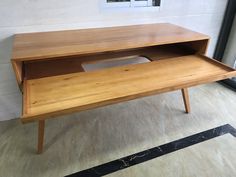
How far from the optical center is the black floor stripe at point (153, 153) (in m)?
1.15

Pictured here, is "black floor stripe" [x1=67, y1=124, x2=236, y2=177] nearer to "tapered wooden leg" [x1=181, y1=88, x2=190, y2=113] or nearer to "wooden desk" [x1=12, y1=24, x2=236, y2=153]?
"tapered wooden leg" [x1=181, y1=88, x2=190, y2=113]

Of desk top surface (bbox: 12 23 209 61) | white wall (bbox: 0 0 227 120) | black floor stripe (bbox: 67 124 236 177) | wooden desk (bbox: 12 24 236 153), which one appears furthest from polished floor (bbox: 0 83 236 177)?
desk top surface (bbox: 12 23 209 61)

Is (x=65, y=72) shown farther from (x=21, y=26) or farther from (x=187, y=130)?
(x=187, y=130)

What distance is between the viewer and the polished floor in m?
1.16

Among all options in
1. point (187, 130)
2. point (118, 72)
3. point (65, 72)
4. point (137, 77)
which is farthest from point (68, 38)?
point (187, 130)

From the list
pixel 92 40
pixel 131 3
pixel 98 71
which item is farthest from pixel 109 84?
pixel 131 3

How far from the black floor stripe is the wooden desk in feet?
1.20

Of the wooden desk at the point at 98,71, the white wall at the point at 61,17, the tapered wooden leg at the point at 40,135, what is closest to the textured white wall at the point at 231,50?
the white wall at the point at 61,17

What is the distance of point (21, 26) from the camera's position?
4.12ft

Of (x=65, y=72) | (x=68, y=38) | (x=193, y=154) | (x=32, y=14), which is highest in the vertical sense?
(x=32, y=14)

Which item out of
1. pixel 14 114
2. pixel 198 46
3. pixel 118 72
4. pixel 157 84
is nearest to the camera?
pixel 157 84

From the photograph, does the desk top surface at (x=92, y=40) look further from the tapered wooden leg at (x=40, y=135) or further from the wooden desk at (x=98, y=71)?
the tapered wooden leg at (x=40, y=135)

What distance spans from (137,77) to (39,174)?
2.41 feet

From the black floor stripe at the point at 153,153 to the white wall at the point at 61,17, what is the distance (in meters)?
0.74
